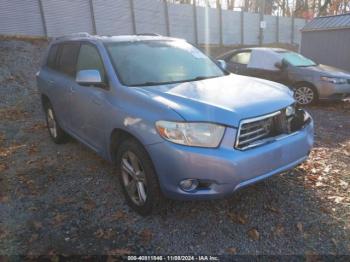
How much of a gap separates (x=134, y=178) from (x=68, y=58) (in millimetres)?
2490

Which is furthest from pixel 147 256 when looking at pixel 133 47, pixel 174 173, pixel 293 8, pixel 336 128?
pixel 293 8

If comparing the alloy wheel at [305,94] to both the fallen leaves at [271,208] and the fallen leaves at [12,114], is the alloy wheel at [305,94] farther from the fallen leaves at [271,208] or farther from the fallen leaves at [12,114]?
the fallen leaves at [12,114]

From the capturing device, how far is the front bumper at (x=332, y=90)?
25.4ft

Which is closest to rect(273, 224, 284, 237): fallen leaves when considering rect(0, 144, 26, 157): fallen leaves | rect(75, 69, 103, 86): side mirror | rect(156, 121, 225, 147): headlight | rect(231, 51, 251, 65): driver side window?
rect(156, 121, 225, 147): headlight

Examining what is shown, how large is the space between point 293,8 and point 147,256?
45625 millimetres

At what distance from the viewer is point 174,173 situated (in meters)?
2.73

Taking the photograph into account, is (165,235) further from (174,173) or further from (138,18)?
(138,18)

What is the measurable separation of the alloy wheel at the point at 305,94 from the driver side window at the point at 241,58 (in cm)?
173

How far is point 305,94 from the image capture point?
811 cm

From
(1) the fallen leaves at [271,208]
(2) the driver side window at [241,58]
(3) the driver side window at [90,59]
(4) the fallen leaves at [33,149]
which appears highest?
(3) the driver side window at [90,59]

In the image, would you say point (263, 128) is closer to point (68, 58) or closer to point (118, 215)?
point (118, 215)

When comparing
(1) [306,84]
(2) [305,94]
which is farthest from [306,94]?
(1) [306,84]

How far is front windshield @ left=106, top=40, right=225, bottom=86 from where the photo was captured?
358 centimetres

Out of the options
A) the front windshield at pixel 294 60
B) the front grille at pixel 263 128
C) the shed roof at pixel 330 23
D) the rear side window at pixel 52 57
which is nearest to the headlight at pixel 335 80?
the front windshield at pixel 294 60
